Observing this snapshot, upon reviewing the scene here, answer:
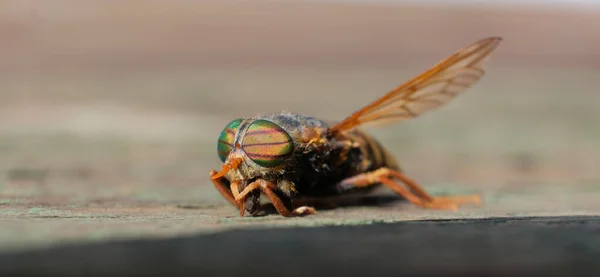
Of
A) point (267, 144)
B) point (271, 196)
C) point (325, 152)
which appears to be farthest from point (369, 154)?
point (271, 196)

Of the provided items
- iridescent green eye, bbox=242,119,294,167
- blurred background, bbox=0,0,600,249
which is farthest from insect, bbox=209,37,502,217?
blurred background, bbox=0,0,600,249

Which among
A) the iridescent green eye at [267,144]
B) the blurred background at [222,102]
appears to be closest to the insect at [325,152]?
the iridescent green eye at [267,144]

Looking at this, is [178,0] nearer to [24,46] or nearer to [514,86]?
[24,46]

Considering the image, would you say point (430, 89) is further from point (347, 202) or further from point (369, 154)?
point (347, 202)

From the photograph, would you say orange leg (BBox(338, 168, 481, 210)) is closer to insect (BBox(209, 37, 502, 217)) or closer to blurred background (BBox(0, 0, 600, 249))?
insect (BBox(209, 37, 502, 217))

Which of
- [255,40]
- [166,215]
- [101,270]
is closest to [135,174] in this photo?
[166,215]

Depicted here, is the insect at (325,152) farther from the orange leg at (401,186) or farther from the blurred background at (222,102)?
the blurred background at (222,102)
